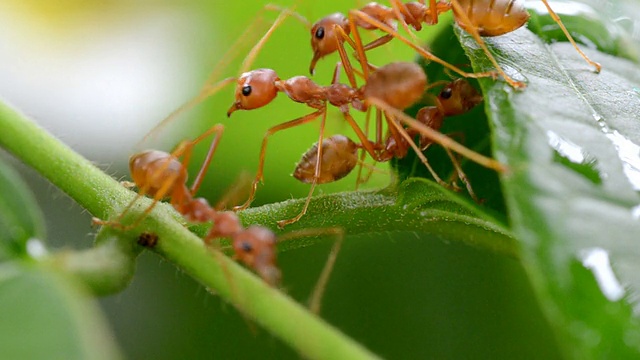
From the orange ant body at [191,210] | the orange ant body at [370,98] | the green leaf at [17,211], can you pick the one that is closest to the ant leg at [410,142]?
the orange ant body at [370,98]

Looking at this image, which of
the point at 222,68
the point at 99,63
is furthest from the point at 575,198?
the point at 99,63

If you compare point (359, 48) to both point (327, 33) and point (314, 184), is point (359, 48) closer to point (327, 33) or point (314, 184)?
point (327, 33)

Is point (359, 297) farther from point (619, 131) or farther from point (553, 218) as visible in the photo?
point (553, 218)

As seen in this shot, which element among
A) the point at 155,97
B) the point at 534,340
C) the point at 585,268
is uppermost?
the point at 585,268

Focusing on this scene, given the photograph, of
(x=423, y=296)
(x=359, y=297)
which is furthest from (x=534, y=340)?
(x=359, y=297)

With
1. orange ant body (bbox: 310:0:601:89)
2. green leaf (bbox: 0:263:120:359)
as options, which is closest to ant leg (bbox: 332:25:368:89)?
orange ant body (bbox: 310:0:601:89)

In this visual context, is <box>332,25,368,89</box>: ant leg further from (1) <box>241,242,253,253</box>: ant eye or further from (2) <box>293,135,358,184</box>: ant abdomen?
(1) <box>241,242,253,253</box>: ant eye

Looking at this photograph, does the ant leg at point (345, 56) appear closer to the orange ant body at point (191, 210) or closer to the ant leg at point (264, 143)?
the ant leg at point (264, 143)
